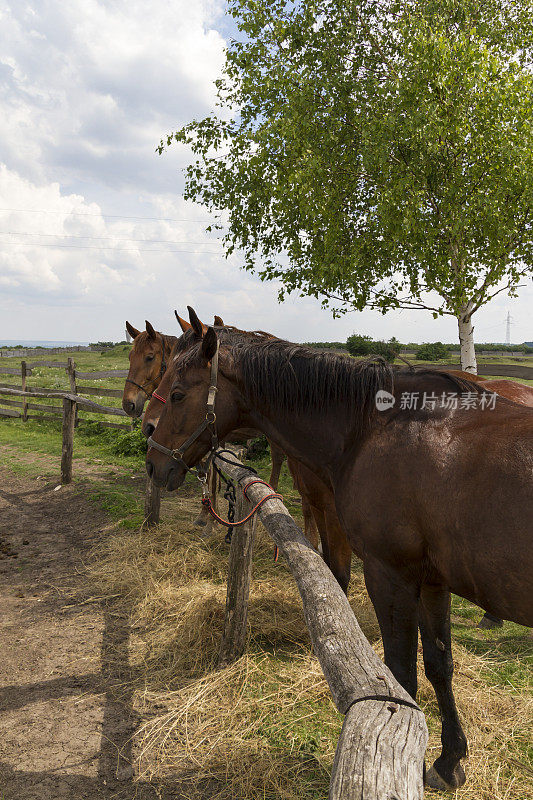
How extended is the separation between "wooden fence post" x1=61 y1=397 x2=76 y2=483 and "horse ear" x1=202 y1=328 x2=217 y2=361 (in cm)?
680

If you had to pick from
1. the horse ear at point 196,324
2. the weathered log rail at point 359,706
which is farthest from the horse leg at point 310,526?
the weathered log rail at point 359,706

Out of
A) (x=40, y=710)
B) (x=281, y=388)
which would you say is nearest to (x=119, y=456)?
(x=40, y=710)

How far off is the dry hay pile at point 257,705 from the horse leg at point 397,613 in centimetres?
81

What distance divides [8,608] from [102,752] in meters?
2.48

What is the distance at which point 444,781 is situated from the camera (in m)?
2.77

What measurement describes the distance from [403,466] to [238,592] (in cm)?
206

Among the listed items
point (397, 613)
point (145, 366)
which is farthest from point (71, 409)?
point (397, 613)

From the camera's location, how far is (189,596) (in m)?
4.79

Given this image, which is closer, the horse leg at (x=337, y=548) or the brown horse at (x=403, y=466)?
the brown horse at (x=403, y=466)

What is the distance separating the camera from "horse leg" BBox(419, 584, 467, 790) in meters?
2.76

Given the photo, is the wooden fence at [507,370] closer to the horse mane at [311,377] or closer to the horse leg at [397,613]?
the horse mane at [311,377]

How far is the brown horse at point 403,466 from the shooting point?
2180 mm

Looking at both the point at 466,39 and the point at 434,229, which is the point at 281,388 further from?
the point at 466,39

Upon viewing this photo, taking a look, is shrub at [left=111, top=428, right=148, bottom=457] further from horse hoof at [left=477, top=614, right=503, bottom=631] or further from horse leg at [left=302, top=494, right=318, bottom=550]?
horse hoof at [left=477, top=614, right=503, bottom=631]
